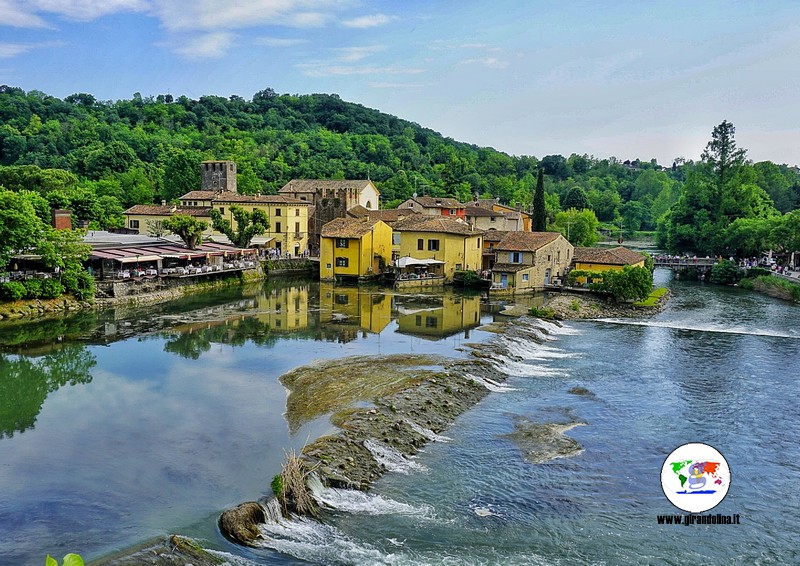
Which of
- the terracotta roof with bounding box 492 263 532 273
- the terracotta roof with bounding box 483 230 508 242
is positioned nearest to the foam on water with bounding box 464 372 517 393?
the terracotta roof with bounding box 492 263 532 273

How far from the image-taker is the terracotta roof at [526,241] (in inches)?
1740

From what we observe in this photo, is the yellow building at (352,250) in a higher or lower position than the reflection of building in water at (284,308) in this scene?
higher

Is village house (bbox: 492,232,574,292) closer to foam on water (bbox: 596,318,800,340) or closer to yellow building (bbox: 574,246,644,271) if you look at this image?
yellow building (bbox: 574,246,644,271)

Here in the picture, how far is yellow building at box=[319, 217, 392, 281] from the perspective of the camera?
157 feet

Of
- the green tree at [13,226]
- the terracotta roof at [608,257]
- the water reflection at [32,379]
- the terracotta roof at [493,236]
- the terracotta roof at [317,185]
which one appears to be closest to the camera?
the water reflection at [32,379]

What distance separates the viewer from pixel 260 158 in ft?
286

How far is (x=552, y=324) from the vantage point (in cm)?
3406

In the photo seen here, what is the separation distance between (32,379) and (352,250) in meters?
26.9

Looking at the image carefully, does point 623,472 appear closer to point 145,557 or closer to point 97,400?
point 145,557

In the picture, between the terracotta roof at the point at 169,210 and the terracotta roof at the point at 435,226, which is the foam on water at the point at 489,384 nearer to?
the terracotta roof at the point at 435,226

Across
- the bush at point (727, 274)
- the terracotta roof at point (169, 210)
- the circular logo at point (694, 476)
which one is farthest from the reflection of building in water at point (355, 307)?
the bush at point (727, 274)

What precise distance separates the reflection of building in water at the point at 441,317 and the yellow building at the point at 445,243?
17.8ft

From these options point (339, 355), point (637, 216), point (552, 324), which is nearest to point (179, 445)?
point (339, 355)

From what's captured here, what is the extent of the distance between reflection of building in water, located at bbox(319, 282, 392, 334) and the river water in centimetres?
149
